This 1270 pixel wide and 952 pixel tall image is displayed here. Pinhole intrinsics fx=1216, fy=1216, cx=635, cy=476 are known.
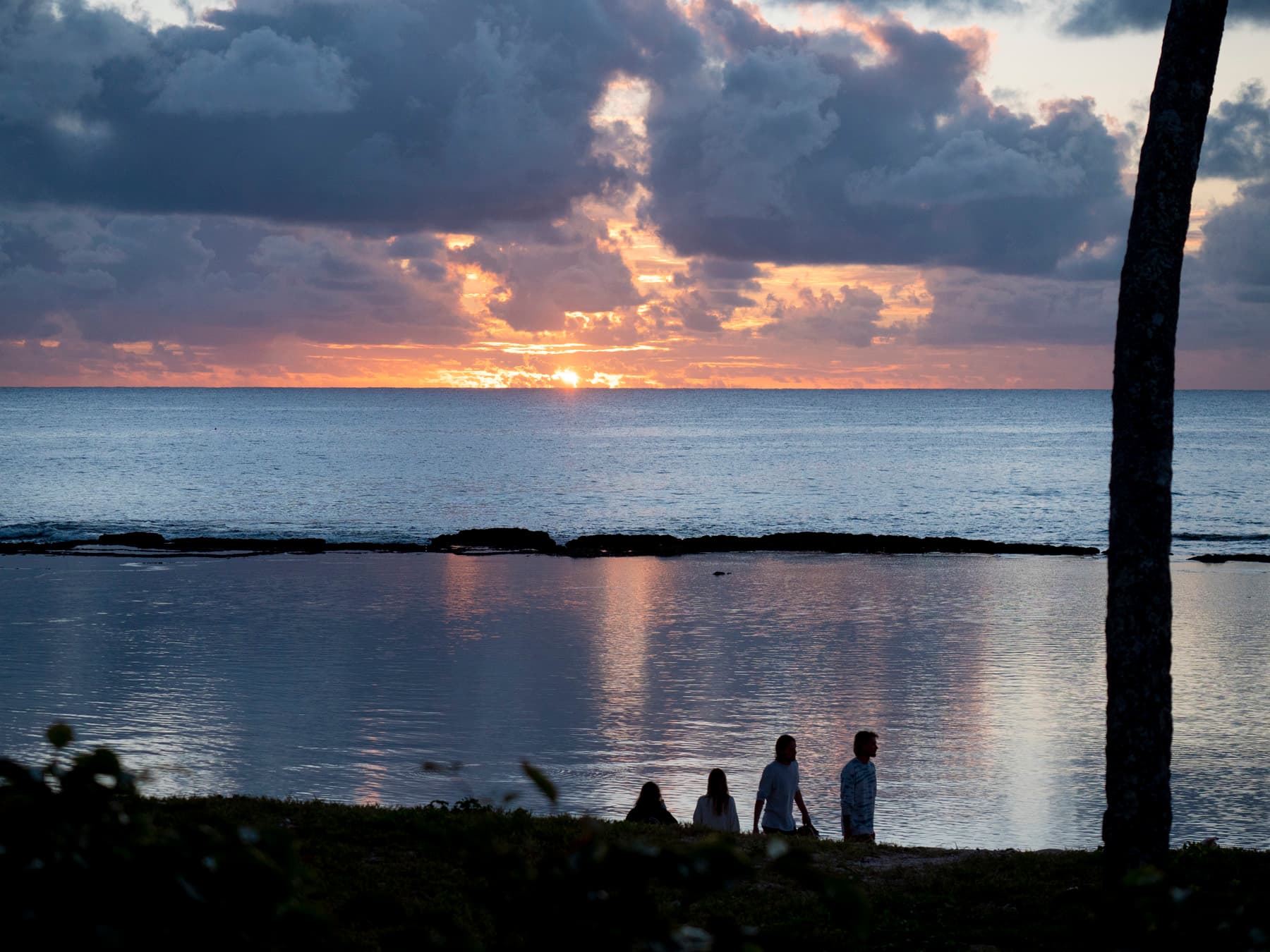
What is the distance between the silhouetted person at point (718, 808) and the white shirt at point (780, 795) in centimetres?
41

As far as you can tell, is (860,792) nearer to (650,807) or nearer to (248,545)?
(650,807)

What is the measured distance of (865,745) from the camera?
550 inches

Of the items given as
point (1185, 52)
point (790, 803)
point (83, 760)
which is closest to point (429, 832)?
point (83, 760)

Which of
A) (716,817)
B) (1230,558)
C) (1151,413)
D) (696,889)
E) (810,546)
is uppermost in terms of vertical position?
(1151,413)

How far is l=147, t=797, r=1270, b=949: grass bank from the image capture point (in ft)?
8.80

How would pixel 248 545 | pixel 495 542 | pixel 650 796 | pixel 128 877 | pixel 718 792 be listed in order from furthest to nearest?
pixel 495 542
pixel 248 545
pixel 718 792
pixel 650 796
pixel 128 877

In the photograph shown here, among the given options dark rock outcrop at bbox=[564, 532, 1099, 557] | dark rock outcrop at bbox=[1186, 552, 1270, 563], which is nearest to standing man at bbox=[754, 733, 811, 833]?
dark rock outcrop at bbox=[564, 532, 1099, 557]

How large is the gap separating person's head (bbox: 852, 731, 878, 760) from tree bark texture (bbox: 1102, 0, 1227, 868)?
15.5ft

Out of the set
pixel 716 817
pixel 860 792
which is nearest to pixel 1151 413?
pixel 860 792

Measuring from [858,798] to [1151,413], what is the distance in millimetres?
6595

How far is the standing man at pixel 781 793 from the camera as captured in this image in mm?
13938

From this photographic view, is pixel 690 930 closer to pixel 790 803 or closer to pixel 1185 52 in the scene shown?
pixel 1185 52

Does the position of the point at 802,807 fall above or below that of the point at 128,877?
below

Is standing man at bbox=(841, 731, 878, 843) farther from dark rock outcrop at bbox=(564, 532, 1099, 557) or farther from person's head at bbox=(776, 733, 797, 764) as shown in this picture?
dark rock outcrop at bbox=(564, 532, 1099, 557)
